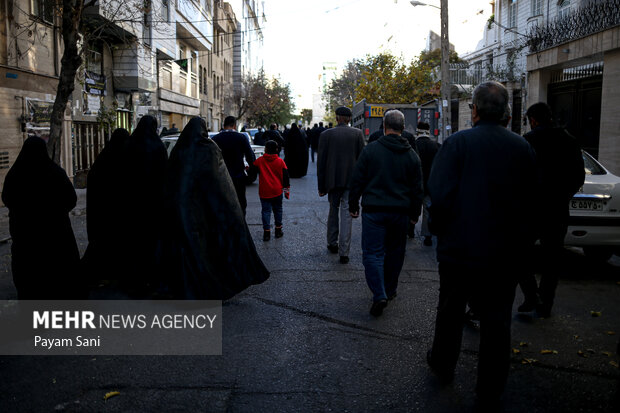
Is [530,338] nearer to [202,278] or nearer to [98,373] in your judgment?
[202,278]

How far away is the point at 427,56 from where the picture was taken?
1722 inches

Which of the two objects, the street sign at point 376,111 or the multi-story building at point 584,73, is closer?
the multi-story building at point 584,73

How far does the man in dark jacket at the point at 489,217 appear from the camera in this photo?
342 cm

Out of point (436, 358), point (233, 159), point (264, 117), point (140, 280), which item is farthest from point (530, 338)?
point (264, 117)

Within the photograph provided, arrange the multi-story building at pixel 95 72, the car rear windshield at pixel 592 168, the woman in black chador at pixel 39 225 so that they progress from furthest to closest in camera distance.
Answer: the multi-story building at pixel 95 72, the car rear windshield at pixel 592 168, the woman in black chador at pixel 39 225

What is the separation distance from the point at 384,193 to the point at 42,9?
13958 millimetres

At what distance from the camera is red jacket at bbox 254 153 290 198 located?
9117 mm

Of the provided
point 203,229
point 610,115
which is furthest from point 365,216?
point 610,115

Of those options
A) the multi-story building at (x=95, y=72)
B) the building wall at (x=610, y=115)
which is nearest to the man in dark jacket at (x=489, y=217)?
the multi-story building at (x=95, y=72)

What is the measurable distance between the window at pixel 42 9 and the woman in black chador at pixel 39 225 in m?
12.0

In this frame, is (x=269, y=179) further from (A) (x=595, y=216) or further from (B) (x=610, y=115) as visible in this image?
(B) (x=610, y=115)

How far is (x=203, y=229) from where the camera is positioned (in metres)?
5.66

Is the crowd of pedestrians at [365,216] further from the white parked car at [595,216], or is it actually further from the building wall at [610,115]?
the building wall at [610,115]

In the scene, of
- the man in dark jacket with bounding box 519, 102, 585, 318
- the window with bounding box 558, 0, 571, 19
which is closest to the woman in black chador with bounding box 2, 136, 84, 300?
the man in dark jacket with bounding box 519, 102, 585, 318
